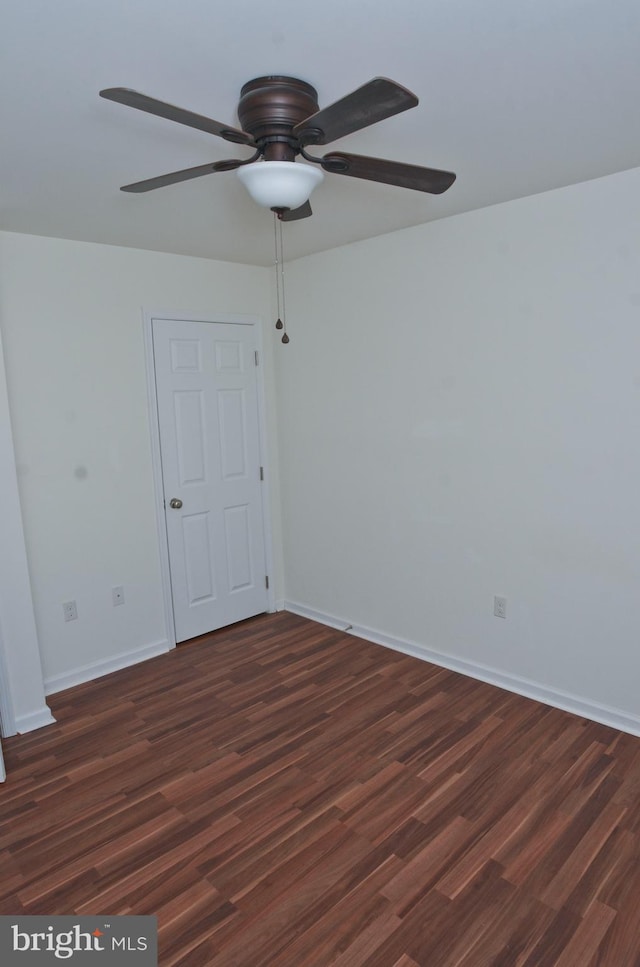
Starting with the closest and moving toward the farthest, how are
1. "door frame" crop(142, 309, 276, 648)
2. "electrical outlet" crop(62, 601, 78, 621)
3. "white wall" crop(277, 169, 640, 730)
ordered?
"white wall" crop(277, 169, 640, 730)
"electrical outlet" crop(62, 601, 78, 621)
"door frame" crop(142, 309, 276, 648)

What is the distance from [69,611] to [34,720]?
60cm

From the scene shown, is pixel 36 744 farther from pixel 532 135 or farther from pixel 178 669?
pixel 532 135

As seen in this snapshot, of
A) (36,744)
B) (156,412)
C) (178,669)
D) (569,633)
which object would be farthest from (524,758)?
(156,412)

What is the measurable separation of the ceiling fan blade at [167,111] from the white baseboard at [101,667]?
298 cm

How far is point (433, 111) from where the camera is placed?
1849mm

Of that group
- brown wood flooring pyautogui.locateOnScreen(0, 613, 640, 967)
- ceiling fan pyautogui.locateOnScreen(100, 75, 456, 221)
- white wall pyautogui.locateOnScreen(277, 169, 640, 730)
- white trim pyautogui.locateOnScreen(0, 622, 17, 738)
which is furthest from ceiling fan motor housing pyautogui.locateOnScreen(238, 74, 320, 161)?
white trim pyautogui.locateOnScreen(0, 622, 17, 738)

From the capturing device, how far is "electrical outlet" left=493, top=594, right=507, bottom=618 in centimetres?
313

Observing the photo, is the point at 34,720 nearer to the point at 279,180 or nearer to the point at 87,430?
the point at 87,430

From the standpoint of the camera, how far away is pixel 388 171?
5.66 ft

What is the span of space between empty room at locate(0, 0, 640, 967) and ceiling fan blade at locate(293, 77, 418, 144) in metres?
0.02

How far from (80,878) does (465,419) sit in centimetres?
263

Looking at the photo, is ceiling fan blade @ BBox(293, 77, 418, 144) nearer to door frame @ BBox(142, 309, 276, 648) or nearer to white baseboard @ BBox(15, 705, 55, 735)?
door frame @ BBox(142, 309, 276, 648)

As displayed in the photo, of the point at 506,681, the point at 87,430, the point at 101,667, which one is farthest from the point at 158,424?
the point at 506,681


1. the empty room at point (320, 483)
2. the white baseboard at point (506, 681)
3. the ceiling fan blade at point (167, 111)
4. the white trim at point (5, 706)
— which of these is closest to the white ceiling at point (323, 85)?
the empty room at point (320, 483)
